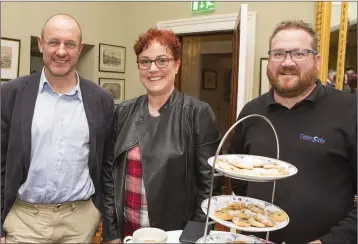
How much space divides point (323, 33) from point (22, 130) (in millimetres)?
2403

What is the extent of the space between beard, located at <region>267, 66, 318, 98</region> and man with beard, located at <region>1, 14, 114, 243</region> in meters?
0.84

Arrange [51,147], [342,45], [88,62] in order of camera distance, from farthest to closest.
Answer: [88,62] → [342,45] → [51,147]

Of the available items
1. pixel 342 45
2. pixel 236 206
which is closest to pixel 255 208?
pixel 236 206

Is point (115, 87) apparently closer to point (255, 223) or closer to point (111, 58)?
point (111, 58)

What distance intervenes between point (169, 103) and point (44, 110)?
1.91 feet

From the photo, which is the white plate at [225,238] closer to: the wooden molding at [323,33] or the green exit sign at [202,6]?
the wooden molding at [323,33]

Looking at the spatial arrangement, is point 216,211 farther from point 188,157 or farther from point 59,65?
point 59,65

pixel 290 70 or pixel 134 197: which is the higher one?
pixel 290 70

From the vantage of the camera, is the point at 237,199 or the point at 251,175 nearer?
the point at 251,175

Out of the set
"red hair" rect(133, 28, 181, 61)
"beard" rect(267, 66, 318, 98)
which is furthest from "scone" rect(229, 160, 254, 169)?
"red hair" rect(133, 28, 181, 61)

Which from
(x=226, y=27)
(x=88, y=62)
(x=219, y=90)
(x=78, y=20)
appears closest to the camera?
(x=226, y=27)

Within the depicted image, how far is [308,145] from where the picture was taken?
1.18m

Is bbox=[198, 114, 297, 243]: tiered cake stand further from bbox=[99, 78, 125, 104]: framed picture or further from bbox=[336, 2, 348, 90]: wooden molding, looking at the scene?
bbox=[99, 78, 125, 104]: framed picture

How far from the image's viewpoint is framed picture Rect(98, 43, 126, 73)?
4.18 meters
